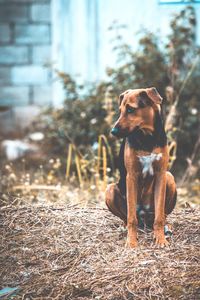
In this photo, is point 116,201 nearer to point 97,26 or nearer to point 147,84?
point 147,84

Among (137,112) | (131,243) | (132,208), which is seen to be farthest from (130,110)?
(131,243)

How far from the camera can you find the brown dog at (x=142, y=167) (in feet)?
9.61

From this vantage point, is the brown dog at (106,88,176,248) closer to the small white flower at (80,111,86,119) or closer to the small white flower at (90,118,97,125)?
the small white flower at (90,118,97,125)

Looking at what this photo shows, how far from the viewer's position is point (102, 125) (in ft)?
19.1

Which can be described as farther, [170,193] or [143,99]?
[170,193]

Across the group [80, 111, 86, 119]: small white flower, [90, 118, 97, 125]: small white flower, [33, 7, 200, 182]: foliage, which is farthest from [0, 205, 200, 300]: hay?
[33, 7, 200, 182]: foliage

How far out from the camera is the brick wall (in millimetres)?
7410

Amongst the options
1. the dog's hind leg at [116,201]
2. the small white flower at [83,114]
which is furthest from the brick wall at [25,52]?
the dog's hind leg at [116,201]

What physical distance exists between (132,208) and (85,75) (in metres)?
3.84

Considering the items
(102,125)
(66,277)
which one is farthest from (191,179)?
(66,277)

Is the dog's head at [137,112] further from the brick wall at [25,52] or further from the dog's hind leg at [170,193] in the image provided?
the brick wall at [25,52]

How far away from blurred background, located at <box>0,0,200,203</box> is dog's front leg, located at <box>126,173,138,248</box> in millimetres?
2052

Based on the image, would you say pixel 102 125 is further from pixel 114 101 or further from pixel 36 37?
pixel 36 37

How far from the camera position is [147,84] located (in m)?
5.94
